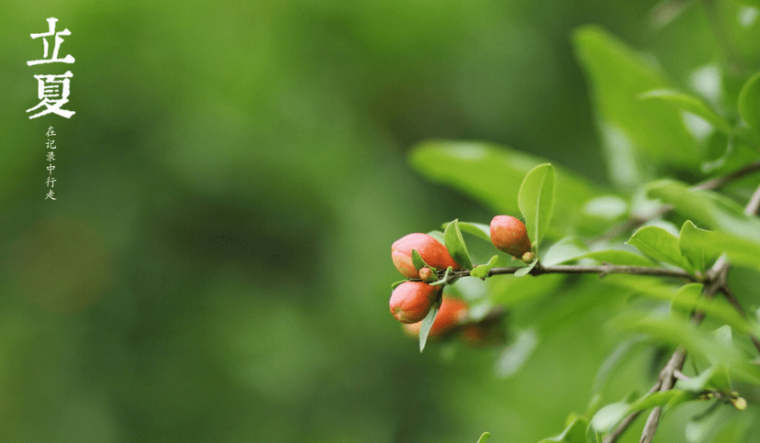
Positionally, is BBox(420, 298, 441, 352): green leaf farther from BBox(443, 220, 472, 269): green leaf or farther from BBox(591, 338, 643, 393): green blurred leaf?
BBox(591, 338, 643, 393): green blurred leaf

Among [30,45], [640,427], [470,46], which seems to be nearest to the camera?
[640,427]

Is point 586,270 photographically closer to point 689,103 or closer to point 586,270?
point 586,270

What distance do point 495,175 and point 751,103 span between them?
0.28 meters

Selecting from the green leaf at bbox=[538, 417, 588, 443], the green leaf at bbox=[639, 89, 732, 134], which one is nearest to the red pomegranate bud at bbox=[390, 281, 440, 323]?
the green leaf at bbox=[538, 417, 588, 443]

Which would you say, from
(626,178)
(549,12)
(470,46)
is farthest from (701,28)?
(626,178)

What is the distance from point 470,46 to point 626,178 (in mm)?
1373

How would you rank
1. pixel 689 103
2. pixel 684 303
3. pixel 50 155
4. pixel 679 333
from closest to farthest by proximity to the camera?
pixel 679 333, pixel 684 303, pixel 689 103, pixel 50 155

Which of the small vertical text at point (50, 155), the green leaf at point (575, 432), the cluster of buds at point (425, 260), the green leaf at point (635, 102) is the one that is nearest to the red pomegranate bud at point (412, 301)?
the cluster of buds at point (425, 260)

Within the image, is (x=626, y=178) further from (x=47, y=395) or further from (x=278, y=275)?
(x=47, y=395)

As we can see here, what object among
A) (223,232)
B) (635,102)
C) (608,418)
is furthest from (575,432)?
(223,232)

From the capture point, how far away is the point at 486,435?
389mm

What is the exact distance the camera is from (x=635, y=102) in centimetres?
68

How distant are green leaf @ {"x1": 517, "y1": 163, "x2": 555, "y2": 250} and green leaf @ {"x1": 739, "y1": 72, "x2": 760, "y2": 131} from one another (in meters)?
0.22

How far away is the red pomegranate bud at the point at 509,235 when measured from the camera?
425 mm
